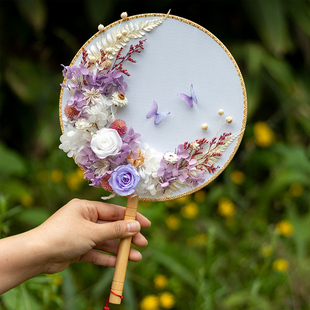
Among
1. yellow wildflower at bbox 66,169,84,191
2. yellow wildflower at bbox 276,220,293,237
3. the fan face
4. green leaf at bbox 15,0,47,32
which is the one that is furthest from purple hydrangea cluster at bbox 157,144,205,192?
green leaf at bbox 15,0,47,32

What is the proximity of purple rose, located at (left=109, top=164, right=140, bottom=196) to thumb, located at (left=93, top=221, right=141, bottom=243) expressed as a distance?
83 mm

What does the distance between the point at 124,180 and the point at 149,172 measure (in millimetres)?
54

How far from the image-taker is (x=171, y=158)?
767mm

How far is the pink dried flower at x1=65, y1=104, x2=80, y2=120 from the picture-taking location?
2.54ft

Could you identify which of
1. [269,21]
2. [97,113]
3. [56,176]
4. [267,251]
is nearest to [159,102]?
[97,113]

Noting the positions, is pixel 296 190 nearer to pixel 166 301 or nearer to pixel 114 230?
pixel 166 301

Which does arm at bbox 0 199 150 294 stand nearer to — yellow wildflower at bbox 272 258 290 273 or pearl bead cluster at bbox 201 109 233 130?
pearl bead cluster at bbox 201 109 233 130

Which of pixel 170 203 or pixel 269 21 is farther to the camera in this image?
pixel 269 21

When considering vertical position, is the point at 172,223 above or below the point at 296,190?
below

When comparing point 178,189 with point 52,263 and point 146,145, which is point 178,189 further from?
point 52,263

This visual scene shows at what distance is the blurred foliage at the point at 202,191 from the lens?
4.29 feet

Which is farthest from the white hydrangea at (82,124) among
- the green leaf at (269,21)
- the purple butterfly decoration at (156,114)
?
the green leaf at (269,21)

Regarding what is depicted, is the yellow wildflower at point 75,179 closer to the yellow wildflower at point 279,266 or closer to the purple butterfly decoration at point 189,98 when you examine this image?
the yellow wildflower at point 279,266

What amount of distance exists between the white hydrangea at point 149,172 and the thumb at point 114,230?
0.22 ft
